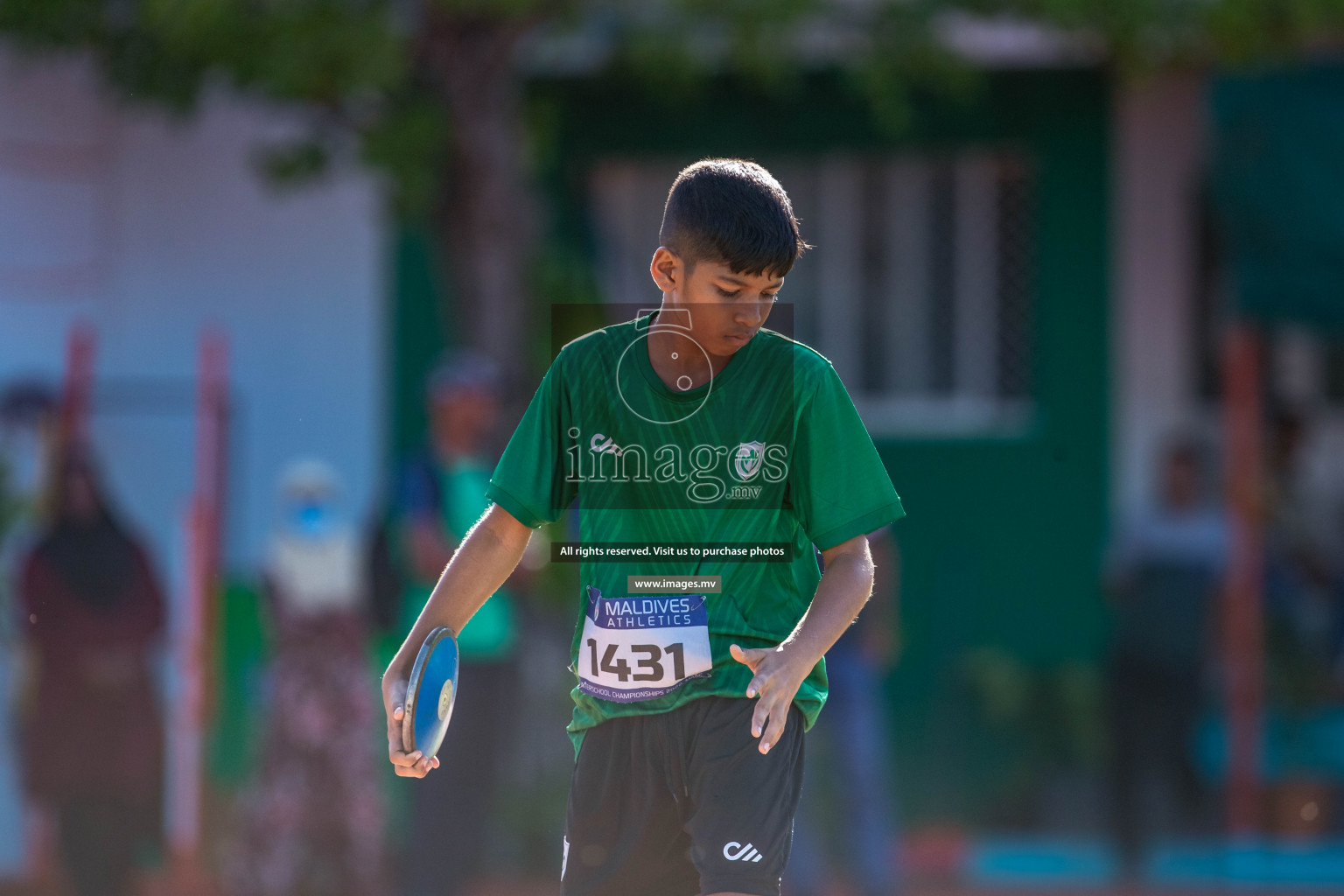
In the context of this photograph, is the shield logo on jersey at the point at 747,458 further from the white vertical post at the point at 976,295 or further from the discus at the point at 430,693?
the white vertical post at the point at 976,295

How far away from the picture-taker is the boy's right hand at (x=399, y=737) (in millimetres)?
2412

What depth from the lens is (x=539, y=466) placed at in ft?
8.84

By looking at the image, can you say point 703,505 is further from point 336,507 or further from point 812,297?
point 812,297

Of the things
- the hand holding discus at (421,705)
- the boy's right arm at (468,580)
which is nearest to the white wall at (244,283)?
the boy's right arm at (468,580)

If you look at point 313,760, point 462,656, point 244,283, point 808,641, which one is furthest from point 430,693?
point 244,283

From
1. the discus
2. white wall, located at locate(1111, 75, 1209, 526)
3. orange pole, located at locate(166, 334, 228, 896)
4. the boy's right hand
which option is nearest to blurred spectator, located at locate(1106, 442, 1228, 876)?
white wall, located at locate(1111, 75, 1209, 526)

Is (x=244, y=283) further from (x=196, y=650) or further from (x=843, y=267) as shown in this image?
(x=843, y=267)

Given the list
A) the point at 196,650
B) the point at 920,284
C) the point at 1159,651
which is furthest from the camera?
the point at 920,284

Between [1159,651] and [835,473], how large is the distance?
15.9 ft

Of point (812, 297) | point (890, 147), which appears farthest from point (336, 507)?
point (890, 147)

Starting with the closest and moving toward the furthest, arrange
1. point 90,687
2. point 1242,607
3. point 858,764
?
point 858,764 < point 90,687 < point 1242,607

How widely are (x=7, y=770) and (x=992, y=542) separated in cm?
508

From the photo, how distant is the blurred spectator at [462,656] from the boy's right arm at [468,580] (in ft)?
9.83

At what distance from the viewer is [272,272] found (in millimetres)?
8812
